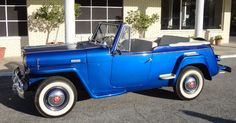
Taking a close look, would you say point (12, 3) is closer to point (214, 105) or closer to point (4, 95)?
point (4, 95)

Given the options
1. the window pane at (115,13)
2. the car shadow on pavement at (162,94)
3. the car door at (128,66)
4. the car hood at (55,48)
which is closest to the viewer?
the car hood at (55,48)

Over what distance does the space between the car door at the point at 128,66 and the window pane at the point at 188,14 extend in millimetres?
10558

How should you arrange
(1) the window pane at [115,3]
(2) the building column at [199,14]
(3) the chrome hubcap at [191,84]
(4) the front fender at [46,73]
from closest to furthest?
(4) the front fender at [46,73] < (3) the chrome hubcap at [191,84] < (2) the building column at [199,14] < (1) the window pane at [115,3]

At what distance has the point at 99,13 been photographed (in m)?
13.5

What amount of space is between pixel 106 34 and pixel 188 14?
10.7 metres

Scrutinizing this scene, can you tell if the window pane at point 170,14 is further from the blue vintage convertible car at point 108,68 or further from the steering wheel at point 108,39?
the steering wheel at point 108,39

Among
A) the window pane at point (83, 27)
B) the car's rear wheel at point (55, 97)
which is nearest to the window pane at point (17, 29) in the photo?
the window pane at point (83, 27)

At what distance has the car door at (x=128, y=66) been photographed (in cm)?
571

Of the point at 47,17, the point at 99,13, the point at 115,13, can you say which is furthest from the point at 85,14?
the point at 47,17

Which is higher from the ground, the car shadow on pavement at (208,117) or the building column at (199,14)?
the building column at (199,14)

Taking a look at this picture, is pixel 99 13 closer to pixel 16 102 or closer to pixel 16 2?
pixel 16 2

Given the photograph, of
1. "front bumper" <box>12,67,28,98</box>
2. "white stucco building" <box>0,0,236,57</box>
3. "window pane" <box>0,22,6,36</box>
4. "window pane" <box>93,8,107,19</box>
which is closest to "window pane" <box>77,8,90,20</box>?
"white stucco building" <box>0,0,236,57</box>

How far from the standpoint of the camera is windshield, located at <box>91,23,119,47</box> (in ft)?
19.5

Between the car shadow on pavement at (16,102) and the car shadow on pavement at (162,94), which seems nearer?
the car shadow on pavement at (16,102)
